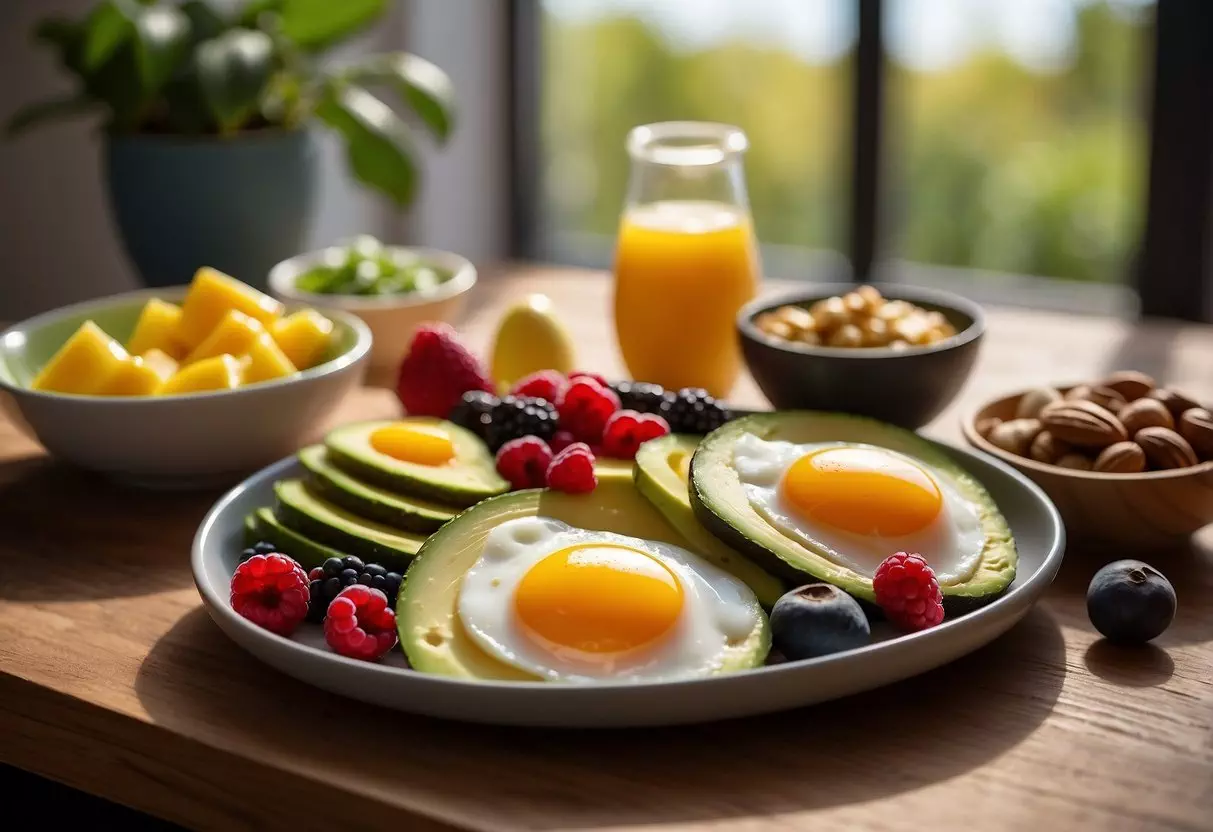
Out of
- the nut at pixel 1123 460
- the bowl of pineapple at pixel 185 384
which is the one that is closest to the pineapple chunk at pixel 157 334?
the bowl of pineapple at pixel 185 384

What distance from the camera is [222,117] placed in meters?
1.83

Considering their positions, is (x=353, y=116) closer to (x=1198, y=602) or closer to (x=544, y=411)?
(x=544, y=411)

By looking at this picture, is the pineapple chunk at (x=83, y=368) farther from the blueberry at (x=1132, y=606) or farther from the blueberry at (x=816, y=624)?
the blueberry at (x=1132, y=606)

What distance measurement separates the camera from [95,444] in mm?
1367

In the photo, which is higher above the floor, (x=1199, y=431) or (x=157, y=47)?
(x=157, y=47)

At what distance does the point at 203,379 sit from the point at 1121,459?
904 millimetres

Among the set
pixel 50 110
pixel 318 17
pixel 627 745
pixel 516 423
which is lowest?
pixel 627 745

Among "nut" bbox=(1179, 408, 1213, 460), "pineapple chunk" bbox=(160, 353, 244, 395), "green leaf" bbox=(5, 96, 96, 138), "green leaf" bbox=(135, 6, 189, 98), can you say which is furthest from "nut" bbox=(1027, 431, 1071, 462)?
"green leaf" bbox=(5, 96, 96, 138)

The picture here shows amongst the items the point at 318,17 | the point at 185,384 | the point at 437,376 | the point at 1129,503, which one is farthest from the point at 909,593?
the point at 318,17

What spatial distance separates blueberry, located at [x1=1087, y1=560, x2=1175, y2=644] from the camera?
104cm

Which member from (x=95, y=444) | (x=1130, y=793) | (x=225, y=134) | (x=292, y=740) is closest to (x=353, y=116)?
(x=225, y=134)

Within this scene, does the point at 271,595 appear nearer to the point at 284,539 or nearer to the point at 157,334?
the point at 284,539

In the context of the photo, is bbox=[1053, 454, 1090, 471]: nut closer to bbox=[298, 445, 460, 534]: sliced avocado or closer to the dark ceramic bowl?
the dark ceramic bowl

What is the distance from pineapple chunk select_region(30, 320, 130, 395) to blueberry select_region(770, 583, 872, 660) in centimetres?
78
